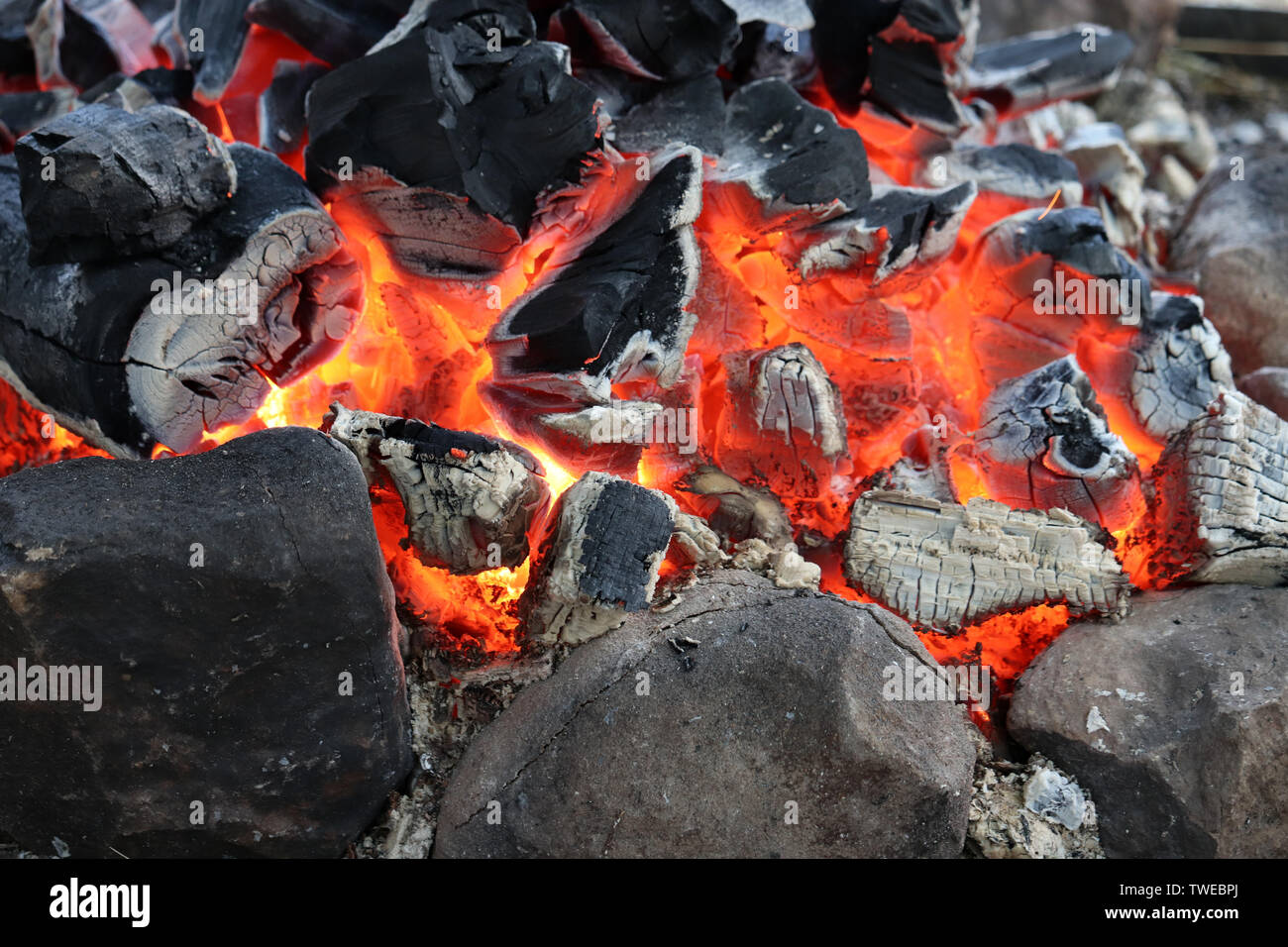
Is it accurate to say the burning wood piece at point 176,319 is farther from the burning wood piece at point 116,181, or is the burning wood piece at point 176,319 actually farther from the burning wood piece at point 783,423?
the burning wood piece at point 783,423

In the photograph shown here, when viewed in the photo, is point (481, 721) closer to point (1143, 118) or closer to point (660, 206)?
point (660, 206)

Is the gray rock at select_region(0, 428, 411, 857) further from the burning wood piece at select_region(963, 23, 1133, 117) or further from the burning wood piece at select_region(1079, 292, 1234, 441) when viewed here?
the burning wood piece at select_region(963, 23, 1133, 117)

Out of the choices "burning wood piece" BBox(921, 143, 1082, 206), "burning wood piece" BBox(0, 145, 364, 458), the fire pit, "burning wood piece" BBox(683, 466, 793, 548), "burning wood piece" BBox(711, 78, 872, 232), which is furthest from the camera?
"burning wood piece" BBox(921, 143, 1082, 206)

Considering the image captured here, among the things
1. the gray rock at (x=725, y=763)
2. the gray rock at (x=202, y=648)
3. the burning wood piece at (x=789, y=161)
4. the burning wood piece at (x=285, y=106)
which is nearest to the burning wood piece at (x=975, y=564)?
the gray rock at (x=725, y=763)

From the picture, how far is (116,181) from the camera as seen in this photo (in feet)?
7.65

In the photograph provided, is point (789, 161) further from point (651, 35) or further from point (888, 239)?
point (651, 35)

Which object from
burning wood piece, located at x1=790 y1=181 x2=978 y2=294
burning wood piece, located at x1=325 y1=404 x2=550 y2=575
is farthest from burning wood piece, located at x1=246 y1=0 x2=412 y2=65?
burning wood piece, located at x1=790 y1=181 x2=978 y2=294

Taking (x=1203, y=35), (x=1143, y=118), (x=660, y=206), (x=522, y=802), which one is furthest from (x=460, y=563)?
(x=1203, y=35)

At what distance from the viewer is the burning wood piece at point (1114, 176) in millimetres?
3736

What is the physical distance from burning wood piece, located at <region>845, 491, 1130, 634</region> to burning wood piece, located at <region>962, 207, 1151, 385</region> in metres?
0.68

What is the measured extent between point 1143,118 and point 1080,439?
9.08ft

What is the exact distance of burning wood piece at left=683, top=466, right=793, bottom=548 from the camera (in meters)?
2.65

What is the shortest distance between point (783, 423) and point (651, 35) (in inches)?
47.3
